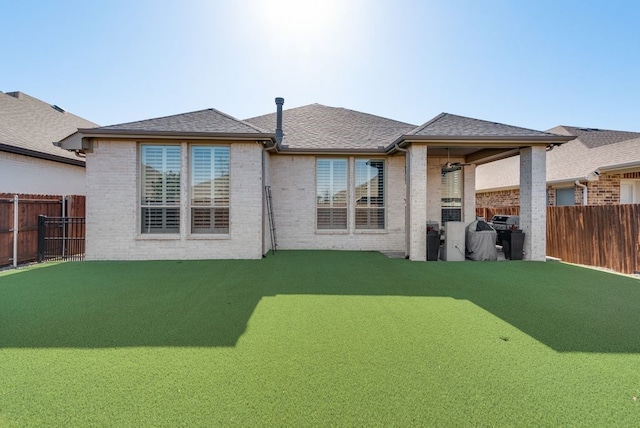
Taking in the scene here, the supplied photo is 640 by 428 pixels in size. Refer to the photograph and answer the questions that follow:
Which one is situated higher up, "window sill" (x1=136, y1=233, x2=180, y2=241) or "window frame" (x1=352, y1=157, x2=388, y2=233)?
"window frame" (x1=352, y1=157, x2=388, y2=233)

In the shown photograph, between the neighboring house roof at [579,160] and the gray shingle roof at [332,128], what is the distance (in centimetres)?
589

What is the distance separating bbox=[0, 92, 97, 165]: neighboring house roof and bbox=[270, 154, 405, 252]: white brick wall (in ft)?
24.7

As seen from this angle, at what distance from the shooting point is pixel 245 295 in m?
5.28

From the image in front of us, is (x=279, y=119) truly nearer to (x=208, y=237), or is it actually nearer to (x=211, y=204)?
(x=211, y=204)

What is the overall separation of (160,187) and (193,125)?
201 centimetres

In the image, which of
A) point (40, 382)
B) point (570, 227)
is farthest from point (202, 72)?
point (570, 227)

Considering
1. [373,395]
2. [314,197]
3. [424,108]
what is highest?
[424,108]

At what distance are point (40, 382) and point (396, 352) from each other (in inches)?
128

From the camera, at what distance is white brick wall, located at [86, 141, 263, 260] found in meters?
8.41

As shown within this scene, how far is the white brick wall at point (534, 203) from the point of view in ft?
28.0

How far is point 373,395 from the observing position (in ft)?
7.97

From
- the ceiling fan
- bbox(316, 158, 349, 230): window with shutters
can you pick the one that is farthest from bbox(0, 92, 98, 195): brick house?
the ceiling fan

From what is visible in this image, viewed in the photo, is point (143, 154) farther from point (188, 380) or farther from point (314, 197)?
point (188, 380)

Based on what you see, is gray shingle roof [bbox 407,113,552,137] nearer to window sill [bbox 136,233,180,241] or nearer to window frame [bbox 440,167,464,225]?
window frame [bbox 440,167,464,225]
